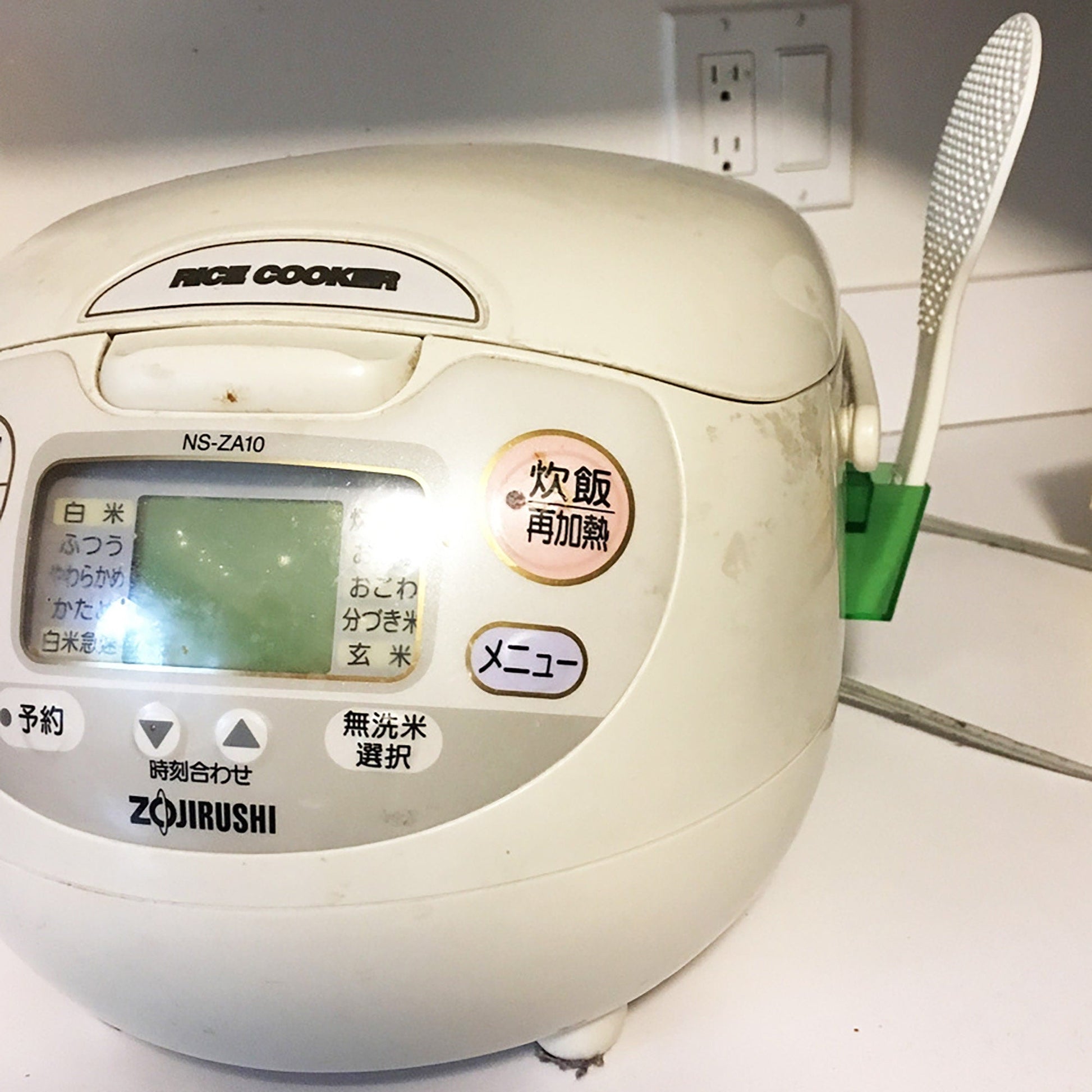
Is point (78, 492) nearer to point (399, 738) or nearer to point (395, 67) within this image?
point (399, 738)

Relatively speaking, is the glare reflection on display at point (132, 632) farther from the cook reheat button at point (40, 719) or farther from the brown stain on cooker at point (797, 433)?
the brown stain on cooker at point (797, 433)

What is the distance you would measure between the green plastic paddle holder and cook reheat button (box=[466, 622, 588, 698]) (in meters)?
0.20

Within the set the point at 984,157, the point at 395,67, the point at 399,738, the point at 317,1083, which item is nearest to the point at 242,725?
the point at 399,738

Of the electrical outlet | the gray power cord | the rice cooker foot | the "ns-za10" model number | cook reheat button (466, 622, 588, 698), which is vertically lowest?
the rice cooker foot

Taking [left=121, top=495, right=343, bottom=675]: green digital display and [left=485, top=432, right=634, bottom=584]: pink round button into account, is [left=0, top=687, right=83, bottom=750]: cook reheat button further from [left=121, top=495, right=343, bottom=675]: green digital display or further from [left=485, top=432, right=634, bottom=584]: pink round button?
[left=485, top=432, right=634, bottom=584]: pink round button

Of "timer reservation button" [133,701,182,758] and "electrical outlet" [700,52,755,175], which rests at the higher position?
"electrical outlet" [700,52,755,175]

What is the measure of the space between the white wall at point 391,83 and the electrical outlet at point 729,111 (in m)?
0.03

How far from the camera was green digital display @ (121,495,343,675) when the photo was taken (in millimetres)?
306

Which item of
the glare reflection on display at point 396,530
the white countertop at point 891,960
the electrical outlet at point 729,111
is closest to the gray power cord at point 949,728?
the white countertop at point 891,960

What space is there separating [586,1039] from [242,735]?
0.57 ft

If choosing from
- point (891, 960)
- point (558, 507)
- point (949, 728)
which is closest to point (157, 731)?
point (558, 507)

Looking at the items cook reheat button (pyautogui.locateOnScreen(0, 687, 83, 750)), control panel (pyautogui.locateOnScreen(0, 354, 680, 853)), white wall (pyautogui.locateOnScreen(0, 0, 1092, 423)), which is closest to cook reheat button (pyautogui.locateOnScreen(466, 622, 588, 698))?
control panel (pyautogui.locateOnScreen(0, 354, 680, 853))

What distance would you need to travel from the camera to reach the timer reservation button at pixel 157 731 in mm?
303

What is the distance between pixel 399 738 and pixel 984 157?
302 mm
